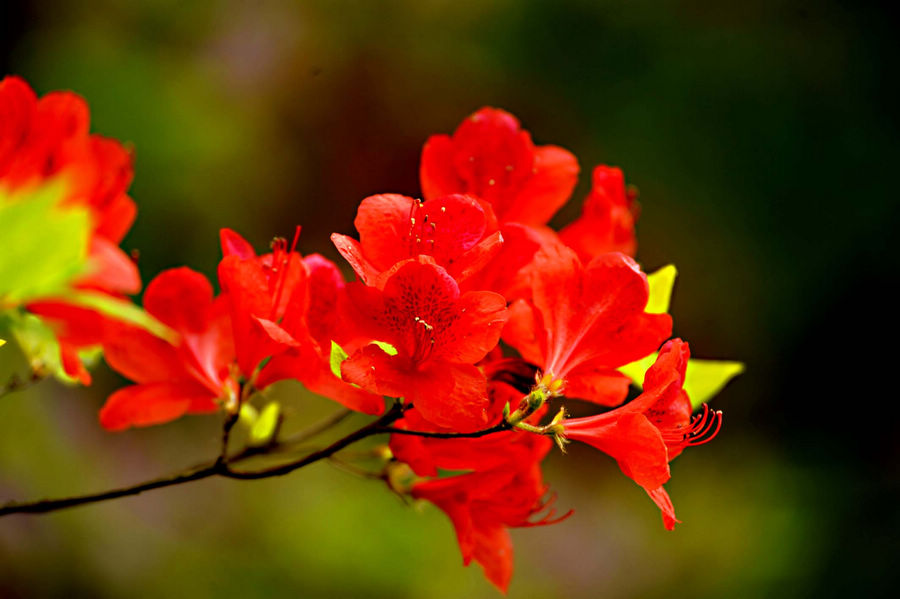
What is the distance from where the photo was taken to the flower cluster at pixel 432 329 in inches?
12.8

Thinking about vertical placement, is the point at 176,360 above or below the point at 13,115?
below

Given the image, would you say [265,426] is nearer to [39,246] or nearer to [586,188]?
A: [39,246]

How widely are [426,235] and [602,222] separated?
151 millimetres

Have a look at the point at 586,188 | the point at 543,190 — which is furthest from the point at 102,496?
the point at 586,188

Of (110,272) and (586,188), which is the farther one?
(586,188)

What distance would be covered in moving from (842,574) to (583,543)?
0.43 meters

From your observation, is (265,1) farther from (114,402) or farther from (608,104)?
(114,402)

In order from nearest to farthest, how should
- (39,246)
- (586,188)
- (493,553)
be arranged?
(39,246) < (493,553) < (586,188)

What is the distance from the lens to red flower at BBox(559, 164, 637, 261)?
0.46 m

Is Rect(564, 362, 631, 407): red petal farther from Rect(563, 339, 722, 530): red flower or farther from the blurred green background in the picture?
the blurred green background

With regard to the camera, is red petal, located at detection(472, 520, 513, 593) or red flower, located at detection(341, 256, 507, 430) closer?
red flower, located at detection(341, 256, 507, 430)

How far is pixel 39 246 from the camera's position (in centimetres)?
21

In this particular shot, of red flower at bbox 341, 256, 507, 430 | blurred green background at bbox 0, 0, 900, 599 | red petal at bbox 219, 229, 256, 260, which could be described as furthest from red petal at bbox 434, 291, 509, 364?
blurred green background at bbox 0, 0, 900, 599

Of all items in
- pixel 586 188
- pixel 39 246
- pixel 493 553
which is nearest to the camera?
pixel 39 246
